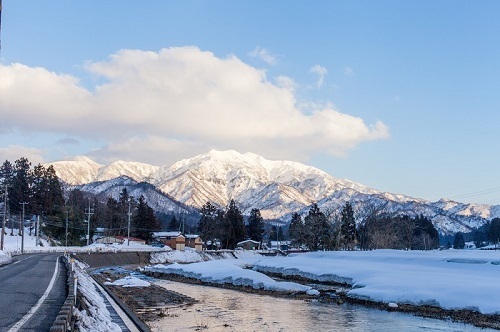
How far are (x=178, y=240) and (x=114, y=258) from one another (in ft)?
132

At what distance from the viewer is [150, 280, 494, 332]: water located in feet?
69.3

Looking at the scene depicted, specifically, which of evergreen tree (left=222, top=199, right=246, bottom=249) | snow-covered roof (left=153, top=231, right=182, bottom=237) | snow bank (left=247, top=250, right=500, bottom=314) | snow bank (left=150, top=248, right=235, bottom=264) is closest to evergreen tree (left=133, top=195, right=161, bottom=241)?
snow-covered roof (left=153, top=231, right=182, bottom=237)

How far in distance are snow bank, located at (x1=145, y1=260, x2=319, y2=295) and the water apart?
21.9 feet

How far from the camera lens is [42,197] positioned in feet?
322

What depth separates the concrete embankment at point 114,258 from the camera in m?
62.3

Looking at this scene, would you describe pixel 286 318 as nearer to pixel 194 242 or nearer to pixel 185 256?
pixel 185 256

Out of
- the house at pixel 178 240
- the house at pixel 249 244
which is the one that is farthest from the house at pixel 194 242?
the house at pixel 249 244

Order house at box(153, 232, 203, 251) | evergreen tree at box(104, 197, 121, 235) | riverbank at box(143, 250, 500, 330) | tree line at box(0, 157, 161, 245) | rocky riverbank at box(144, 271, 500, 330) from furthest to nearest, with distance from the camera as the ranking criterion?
evergreen tree at box(104, 197, 121, 235) → house at box(153, 232, 203, 251) → tree line at box(0, 157, 161, 245) → riverbank at box(143, 250, 500, 330) → rocky riverbank at box(144, 271, 500, 330)

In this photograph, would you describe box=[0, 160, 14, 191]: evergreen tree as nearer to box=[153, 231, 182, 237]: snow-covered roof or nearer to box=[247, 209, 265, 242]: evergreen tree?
box=[153, 231, 182, 237]: snow-covered roof

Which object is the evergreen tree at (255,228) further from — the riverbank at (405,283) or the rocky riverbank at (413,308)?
the rocky riverbank at (413,308)

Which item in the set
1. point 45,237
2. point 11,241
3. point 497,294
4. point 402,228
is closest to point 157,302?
point 497,294

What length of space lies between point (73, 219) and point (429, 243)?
3902 inches

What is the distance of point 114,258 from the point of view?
240ft

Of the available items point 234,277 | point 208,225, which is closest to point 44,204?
point 208,225
